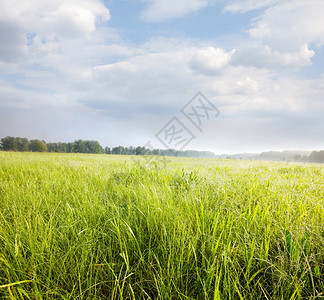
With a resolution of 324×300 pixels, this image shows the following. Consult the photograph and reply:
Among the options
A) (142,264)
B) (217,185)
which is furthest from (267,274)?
(217,185)

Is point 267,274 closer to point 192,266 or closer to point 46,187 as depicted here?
point 192,266

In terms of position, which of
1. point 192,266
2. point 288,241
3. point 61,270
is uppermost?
point 288,241

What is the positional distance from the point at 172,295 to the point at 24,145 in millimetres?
92030

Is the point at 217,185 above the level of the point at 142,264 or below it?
above

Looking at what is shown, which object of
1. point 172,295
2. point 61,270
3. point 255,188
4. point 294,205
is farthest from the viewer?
point 255,188

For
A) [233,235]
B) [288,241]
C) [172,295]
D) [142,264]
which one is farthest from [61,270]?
[288,241]

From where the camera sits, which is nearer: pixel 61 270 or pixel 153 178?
pixel 61 270

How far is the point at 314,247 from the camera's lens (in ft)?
6.47

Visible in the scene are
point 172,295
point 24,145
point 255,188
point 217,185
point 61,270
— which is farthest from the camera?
point 24,145

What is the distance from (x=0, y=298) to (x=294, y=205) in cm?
350

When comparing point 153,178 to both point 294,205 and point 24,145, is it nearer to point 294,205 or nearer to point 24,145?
point 294,205

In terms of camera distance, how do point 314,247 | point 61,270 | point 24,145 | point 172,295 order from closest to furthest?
point 172,295
point 61,270
point 314,247
point 24,145

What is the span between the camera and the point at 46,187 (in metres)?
3.96

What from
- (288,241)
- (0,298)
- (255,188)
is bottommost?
(0,298)
